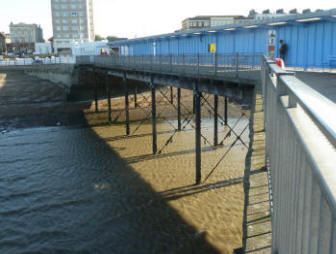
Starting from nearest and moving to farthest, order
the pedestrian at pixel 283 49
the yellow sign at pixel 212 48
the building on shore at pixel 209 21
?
1. the pedestrian at pixel 283 49
2. the yellow sign at pixel 212 48
3. the building on shore at pixel 209 21

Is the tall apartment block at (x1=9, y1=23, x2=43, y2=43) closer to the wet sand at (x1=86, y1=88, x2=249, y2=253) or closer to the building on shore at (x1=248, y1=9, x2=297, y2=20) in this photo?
the building on shore at (x1=248, y1=9, x2=297, y2=20)

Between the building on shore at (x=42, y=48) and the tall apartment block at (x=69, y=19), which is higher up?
the tall apartment block at (x=69, y=19)

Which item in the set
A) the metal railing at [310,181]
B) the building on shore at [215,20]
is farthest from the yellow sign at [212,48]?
the building on shore at [215,20]

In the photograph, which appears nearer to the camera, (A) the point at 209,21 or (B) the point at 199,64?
(B) the point at 199,64

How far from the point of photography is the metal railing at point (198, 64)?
10523mm

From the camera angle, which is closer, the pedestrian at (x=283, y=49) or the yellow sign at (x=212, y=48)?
the pedestrian at (x=283, y=49)

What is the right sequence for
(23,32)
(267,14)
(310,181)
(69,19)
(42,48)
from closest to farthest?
(310,181) < (267,14) < (69,19) < (42,48) < (23,32)

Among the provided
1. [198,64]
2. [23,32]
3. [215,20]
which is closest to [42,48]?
Result: [23,32]

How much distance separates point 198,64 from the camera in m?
11.6

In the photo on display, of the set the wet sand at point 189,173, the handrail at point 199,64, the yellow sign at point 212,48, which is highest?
the yellow sign at point 212,48

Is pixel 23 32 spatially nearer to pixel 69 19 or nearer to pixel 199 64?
pixel 69 19

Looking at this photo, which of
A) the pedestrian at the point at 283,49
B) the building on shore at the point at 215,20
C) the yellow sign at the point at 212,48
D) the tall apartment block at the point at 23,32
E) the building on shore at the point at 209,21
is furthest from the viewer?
the tall apartment block at the point at 23,32

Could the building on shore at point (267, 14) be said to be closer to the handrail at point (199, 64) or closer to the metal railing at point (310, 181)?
the handrail at point (199, 64)

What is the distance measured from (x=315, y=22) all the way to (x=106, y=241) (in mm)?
10172
